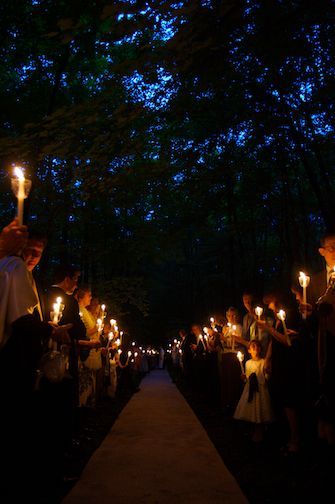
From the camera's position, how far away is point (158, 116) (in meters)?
9.84

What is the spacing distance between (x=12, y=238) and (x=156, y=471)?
336 cm

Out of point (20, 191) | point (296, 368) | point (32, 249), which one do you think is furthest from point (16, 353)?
point (296, 368)

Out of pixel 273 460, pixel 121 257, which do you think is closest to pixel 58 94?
pixel 121 257

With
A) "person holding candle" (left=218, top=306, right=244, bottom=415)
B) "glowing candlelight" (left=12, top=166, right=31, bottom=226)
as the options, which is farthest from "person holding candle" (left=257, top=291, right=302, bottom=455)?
"glowing candlelight" (left=12, top=166, right=31, bottom=226)

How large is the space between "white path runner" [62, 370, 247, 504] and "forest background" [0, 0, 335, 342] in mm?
3942

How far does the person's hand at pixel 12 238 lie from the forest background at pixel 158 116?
8.20 feet

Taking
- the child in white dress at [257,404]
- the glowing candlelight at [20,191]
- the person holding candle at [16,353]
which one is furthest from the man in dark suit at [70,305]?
the child in white dress at [257,404]

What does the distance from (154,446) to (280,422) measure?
6.21ft

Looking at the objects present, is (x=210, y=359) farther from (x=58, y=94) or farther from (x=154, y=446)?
(x=58, y=94)

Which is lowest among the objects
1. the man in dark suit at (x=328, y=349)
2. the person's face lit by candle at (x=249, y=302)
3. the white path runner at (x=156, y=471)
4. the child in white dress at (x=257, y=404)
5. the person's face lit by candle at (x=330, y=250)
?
the white path runner at (x=156, y=471)

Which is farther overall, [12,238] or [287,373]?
[287,373]

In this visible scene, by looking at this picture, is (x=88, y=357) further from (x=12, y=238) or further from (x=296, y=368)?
(x=12, y=238)

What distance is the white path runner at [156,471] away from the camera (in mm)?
4086

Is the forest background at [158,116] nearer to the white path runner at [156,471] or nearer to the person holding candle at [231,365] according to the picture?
the person holding candle at [231,365]
